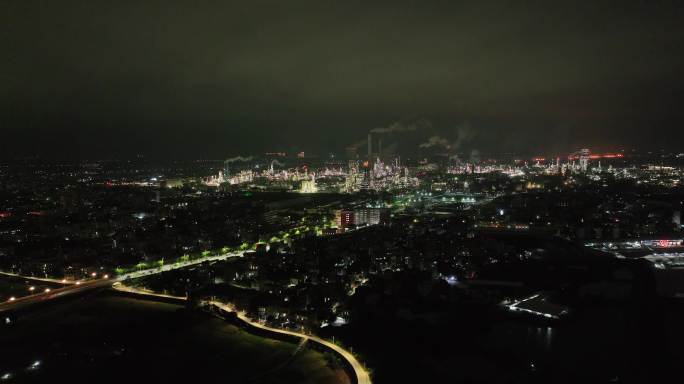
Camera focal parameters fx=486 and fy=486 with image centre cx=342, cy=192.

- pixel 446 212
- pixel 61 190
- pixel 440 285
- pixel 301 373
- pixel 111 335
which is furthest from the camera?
pixel 61 190

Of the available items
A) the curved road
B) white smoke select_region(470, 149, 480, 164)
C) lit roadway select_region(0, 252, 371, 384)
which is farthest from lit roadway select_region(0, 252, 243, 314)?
white smoke select_region(470, 149, 480, 164)

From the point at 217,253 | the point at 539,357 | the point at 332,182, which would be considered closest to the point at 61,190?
the point at 332,182

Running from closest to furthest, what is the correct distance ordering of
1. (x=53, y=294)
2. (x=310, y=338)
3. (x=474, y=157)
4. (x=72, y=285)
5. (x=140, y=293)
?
1. (x=310, y=338)
2. (x=53, y=294)
3. (x=140, y=293)
4. (x=72, y=285)
5. (x=474, y=157)

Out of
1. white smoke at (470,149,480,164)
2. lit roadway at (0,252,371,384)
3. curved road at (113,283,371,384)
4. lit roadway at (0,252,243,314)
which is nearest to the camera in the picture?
curved road at (113,283,371,384)

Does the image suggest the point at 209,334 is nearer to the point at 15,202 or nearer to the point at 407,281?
the point at 407,281

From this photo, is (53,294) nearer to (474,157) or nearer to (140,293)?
(140,293)

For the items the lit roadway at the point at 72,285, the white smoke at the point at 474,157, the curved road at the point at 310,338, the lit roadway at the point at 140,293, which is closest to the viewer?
the curved road at the point at 310,338

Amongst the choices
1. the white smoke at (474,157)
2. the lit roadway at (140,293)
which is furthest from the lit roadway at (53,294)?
the white smoke at (474,157)

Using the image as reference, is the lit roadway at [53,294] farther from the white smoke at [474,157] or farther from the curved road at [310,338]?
the white smoke at [474,157]

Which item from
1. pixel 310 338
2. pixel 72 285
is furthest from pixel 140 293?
pixel 310 338

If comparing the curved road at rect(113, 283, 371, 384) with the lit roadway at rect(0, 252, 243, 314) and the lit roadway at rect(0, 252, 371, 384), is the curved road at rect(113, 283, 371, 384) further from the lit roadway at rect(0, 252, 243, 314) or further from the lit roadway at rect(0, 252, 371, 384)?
the lit roadway at rect(0, 252, 243, 314)

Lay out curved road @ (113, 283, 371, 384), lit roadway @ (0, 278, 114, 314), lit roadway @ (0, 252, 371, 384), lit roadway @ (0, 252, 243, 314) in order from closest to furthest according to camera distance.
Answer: curved road @ (113, 283, 371, 384) < lit roadway @ (0, 252, 371, 384) < lit roadway @ (0, 278, 114, 314) < lit roadway @ (0, 252, 243, 314)
